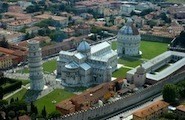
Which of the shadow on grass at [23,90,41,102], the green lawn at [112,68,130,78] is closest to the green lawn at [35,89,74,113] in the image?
the shadow on grass at [23,90,41,102]

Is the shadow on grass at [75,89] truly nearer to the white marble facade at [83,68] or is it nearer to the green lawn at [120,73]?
the white marble facade at [83,68]

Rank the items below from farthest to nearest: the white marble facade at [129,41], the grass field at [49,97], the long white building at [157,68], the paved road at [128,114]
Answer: the white marble facade at [129,41] → the long white building at [157,68] → the grass field at [49,97] → the paved road at [128,114]

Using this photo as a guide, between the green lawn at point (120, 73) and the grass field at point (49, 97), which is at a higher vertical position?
the green lawn at point (120, 73)

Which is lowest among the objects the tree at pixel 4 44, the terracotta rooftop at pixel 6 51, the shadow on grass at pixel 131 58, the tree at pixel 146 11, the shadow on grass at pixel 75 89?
the shadow on grass at pixel 75 89

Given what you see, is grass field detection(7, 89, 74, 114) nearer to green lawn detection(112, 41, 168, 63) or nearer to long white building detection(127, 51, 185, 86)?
long white building detection(127, 51, 185, 86)

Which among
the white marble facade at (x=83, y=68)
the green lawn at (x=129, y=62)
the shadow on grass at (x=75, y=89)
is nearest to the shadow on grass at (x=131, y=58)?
the green lawn at (x=129, y=62)

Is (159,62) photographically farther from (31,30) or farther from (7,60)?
(31,30)

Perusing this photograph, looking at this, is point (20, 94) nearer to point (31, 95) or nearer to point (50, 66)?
point (31, 95)
